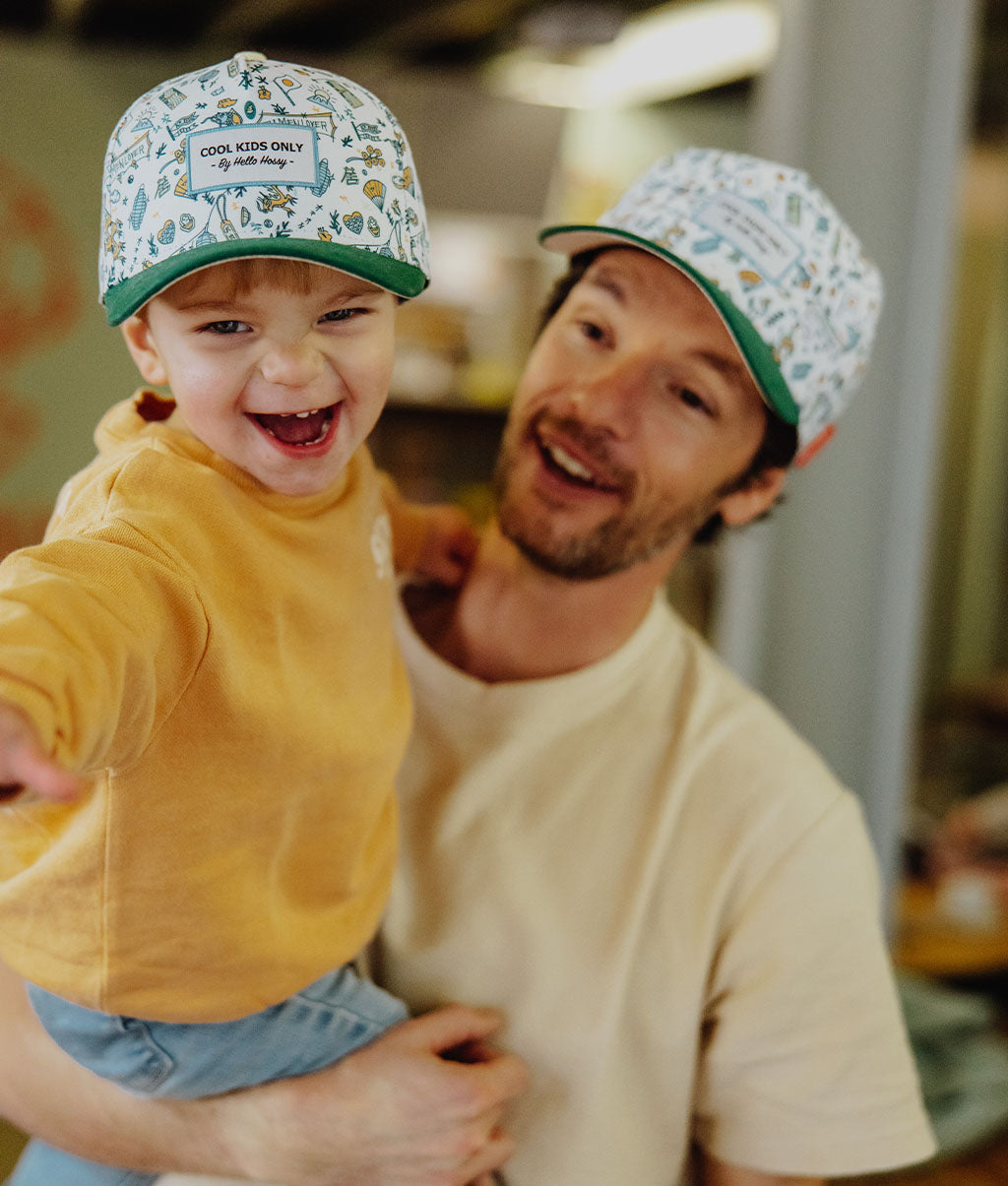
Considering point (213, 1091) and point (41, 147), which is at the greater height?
point (41, 147)

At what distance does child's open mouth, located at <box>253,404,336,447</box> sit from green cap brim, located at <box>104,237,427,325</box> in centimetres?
10

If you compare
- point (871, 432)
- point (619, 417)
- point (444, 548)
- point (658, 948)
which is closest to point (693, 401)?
point (619, 417)

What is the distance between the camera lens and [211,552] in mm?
780

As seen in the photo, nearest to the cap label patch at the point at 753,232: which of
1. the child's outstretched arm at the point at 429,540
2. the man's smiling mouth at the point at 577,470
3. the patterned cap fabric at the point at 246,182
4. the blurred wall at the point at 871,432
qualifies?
the man's smiling mouth at the point at 577,470

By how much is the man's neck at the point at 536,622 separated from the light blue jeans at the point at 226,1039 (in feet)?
1.26

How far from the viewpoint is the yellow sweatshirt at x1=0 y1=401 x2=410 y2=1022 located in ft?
2.39

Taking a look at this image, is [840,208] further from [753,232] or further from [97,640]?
[97,640]

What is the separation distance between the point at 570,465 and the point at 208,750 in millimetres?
572

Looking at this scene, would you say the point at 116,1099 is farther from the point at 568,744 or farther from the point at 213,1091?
the point at 568,744

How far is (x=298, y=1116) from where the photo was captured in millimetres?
1010

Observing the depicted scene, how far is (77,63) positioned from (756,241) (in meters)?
1.95

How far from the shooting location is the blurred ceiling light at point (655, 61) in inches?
153

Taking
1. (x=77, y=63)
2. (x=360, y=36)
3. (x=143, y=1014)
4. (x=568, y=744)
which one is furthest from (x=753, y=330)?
(x=360, y=36)

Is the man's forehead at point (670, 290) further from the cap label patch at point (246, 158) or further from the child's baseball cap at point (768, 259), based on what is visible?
the cap label patch at point (246, 158)
